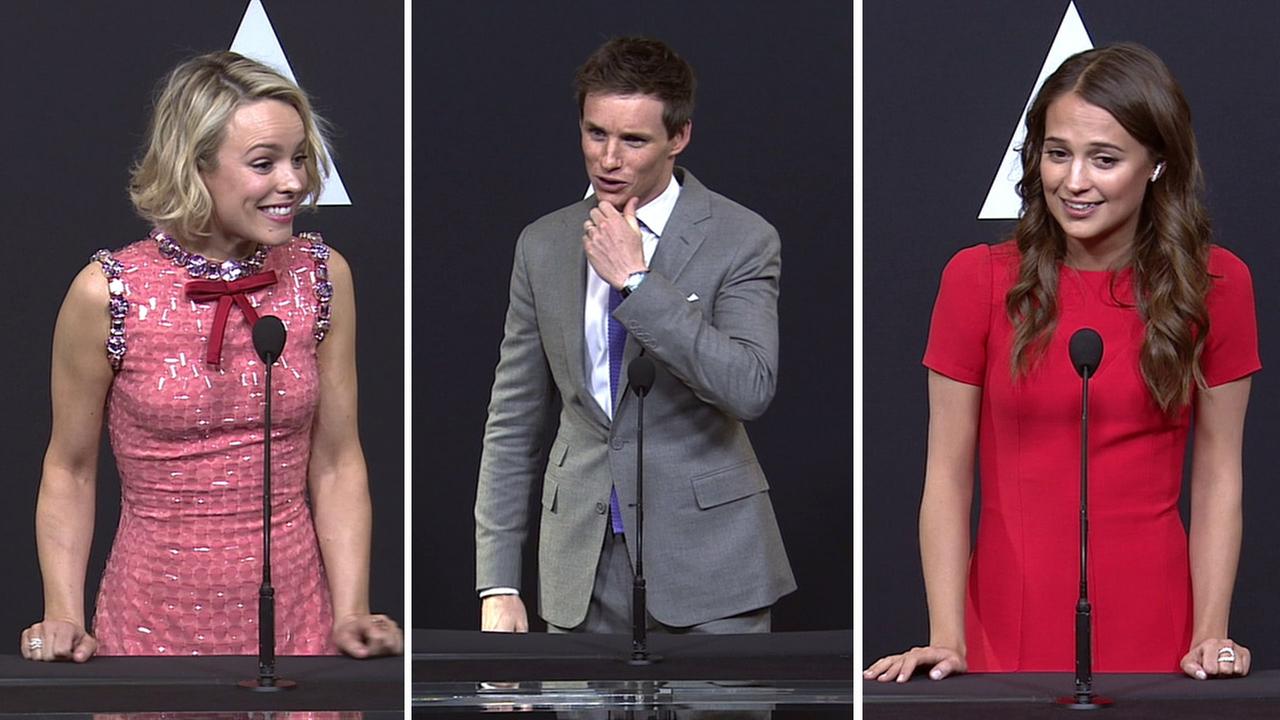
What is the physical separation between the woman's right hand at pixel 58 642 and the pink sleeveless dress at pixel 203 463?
144 millimetres

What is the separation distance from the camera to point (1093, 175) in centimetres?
226

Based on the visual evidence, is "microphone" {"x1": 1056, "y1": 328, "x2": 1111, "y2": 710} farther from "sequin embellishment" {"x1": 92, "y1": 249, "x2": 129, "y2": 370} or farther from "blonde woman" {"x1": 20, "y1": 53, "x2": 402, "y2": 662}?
"sequin embellishment" {"x1": 92, "y1": 249, "x2": 129, "y2": 370}

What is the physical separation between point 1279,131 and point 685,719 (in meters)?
1.41

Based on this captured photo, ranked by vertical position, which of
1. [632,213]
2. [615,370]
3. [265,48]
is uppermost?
[265,48]

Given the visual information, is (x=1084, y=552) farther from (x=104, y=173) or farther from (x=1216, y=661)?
(x=104, y=173)

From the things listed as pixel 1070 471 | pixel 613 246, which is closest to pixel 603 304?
pixel 613 246

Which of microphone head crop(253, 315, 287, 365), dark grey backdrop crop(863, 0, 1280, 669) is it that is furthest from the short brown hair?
microphone head crop(253, 315, 287, 365)

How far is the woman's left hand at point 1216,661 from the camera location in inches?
81.8

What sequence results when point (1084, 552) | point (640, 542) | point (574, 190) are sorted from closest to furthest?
point (1084, 552) → point (640, 542) → point (574, 190)

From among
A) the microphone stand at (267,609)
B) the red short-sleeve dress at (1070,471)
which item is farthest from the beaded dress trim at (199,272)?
the red short-sleeve dress at (1070,471)

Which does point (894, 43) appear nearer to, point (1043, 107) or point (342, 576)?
point (1043, 107)

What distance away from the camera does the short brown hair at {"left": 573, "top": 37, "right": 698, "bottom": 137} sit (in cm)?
243

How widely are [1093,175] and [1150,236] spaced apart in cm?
13

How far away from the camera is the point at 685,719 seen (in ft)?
6.45
